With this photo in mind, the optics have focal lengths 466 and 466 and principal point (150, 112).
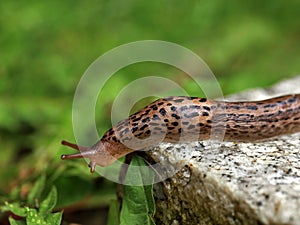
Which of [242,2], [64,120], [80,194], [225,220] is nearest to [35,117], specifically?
[64,120]

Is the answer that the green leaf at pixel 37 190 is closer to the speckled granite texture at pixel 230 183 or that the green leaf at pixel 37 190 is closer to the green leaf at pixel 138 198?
the green leaf at pixel 138 198

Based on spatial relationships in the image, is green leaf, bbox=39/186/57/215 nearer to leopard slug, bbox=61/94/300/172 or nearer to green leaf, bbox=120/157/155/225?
leopard slug, bbox=61/94/300/172

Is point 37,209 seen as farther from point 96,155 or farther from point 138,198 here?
point 138,198

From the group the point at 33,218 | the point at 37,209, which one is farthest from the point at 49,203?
the point at 33,218

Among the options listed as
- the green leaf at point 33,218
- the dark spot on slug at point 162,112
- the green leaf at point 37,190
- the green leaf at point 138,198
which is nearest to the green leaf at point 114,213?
the green leaf at point 138,198

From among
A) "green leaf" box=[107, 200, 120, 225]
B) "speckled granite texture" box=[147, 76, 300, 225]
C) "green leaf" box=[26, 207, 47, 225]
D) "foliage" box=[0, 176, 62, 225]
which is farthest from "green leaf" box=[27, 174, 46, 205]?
"speckled granite texture" box=[147, 76, 300, 225]
